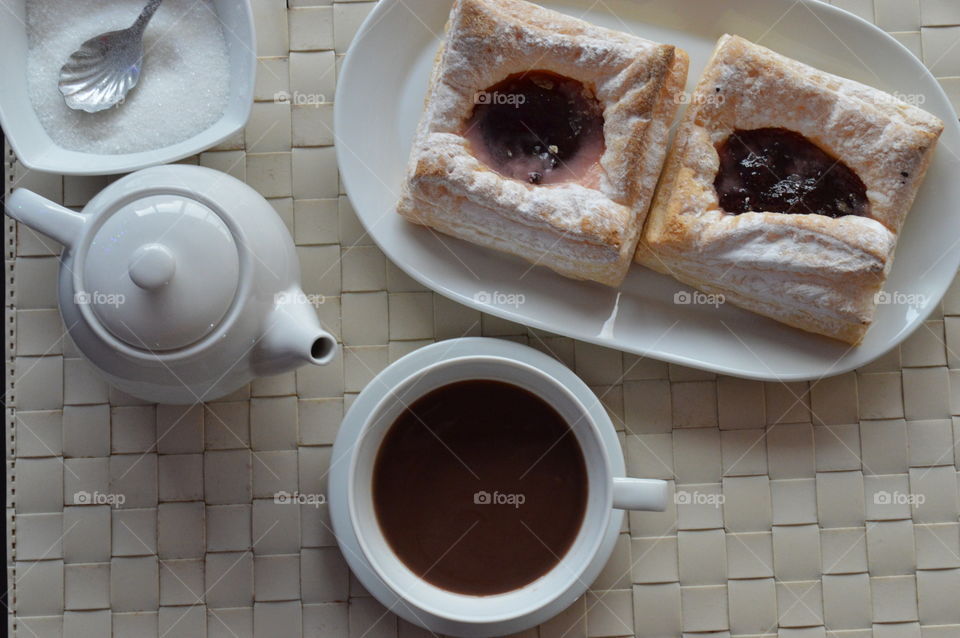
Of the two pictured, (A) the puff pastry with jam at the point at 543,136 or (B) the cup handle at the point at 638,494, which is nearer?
(B) the cup handle at the point at 638,494

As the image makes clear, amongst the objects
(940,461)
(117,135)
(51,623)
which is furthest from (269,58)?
(940,461)

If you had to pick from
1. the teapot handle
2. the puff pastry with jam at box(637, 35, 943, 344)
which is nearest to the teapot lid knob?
the teapot handle

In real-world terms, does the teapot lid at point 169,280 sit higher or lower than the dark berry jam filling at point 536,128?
lower

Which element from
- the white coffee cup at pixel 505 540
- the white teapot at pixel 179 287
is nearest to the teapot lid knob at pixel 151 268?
the white teapot at pixel 179 287

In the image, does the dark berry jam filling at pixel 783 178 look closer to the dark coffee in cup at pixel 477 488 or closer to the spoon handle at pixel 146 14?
the dark coffee in cup at pixel 477 488

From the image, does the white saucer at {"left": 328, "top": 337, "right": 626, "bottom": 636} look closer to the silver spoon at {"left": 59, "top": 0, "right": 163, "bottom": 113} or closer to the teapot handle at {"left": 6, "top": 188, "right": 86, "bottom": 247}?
the teapot handle at {"left": 6, "top": 188, "right": 86, "bottom": 247}
